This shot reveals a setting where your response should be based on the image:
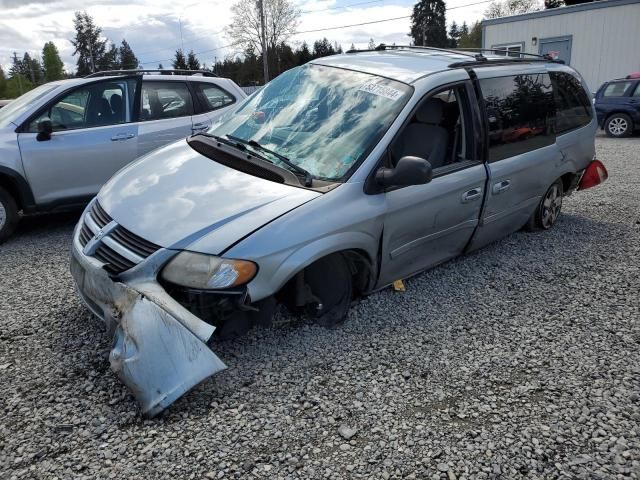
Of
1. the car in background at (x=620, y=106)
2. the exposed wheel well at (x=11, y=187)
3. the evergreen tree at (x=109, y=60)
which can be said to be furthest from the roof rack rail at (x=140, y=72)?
the evergreen tree at (x=109, y=60)

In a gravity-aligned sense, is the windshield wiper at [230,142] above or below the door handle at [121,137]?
above

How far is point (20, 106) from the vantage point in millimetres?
5742

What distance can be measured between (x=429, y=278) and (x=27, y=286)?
132 inches

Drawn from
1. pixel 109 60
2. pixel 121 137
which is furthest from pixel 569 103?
pixel 109 60

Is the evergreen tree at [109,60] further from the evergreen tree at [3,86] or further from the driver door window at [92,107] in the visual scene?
the driver door window at [92,107]

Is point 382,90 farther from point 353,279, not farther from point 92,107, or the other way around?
point 92,107

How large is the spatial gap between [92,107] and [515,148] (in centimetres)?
455

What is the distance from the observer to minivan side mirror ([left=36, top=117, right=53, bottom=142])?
18.0 ft

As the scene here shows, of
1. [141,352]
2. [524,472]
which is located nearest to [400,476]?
[524,472]

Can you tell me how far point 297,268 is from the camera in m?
3.06

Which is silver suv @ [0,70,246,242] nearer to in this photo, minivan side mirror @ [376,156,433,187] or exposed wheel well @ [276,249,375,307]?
exposed wheel well @ [276,249,375,307]

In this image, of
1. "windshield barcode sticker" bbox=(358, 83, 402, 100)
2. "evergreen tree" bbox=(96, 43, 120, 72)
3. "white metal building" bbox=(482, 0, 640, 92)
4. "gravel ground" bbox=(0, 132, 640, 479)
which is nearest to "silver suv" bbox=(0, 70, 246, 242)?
"gravel ground" bbox=(0, 132, 640, 479)

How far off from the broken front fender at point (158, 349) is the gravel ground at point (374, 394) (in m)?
0.17

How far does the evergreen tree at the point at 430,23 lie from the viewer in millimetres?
73938
